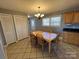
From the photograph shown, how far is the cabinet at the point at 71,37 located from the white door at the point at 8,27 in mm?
3690

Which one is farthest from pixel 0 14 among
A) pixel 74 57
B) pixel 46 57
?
pixel 74 57

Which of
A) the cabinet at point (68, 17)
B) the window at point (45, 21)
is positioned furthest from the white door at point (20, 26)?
the cabinet at point (68, 17)

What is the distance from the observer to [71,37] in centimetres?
444

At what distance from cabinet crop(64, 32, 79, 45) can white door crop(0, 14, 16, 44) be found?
12.1 feet

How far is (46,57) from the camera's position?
3.11m

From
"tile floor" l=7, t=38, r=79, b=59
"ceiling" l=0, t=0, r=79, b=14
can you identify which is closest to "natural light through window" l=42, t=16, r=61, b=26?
"ceiling" l=0, t=0, r=79, b=14

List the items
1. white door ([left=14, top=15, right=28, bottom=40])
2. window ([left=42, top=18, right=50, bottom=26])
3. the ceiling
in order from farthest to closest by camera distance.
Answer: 1. window ([left=42, top=18, right=50, bottom=26])
2. white door ([left=14, top=15, right=28, bottom=40])
3. the ceiling

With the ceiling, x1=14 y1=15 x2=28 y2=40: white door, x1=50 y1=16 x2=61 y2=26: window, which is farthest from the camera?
x1=50 y1=16 x2=61 y2=26: window

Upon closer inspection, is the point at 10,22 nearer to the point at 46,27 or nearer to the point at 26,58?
the point at 26,58

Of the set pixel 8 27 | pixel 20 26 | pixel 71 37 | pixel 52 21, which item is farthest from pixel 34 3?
pixel 71 37

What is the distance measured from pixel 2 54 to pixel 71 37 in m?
4.44

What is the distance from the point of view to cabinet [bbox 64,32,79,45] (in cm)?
424

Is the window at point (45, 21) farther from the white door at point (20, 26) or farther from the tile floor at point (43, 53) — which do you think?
the tile floor at point (43, 53)

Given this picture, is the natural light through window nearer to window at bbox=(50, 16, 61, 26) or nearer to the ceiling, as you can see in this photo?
window at bbox=(50, 16, 61, 26)
